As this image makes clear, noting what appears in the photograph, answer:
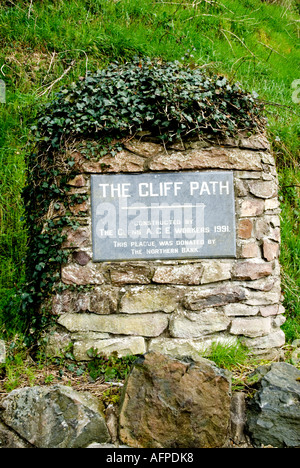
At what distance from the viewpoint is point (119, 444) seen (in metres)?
2.08

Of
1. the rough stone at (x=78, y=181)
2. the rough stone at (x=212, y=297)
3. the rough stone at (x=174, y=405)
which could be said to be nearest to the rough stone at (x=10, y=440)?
the rough stone at (x=174, y=405)

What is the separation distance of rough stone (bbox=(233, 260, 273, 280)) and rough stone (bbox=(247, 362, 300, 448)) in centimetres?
80

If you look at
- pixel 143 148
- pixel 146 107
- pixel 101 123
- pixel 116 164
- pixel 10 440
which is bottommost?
pixel 10 440

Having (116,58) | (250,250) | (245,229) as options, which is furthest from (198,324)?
(116,58)

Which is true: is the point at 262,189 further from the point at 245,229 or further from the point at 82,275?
the point at 82,275

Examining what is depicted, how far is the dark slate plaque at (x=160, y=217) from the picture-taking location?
→ 281 cm

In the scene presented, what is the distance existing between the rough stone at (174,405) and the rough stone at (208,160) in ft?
4.61

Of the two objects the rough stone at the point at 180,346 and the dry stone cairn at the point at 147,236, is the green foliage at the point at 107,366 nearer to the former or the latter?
the dry stone cairn at the point at 147,236

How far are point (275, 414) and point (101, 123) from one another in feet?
7.42

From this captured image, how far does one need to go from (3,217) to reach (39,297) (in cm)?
147

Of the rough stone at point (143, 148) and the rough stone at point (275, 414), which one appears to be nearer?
the rough stone at point (275, 414)

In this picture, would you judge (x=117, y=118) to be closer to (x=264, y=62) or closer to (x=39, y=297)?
(x=39, y=297)

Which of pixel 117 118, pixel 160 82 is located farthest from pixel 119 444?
pixel 160 82

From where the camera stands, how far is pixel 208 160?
2.88m
